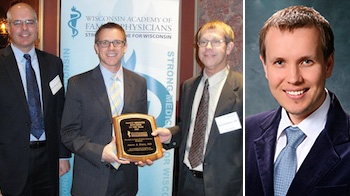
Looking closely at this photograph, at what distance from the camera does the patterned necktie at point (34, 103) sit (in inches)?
112

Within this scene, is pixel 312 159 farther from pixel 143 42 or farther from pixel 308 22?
pixel 143 42

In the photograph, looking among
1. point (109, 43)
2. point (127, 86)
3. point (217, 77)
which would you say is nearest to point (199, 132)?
point (217, 77)

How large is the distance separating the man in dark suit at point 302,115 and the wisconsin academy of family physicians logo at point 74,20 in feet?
6.08

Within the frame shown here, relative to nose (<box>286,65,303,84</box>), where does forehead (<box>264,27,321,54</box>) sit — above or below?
above

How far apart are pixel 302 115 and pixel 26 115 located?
1.97 m

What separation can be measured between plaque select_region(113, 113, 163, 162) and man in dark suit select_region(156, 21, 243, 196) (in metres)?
0.10

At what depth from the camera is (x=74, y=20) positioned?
313 cm

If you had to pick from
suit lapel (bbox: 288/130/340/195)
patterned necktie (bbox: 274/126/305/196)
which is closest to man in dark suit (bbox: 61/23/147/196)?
patterned necktie (bbox: 274/126/305/196)

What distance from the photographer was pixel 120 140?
8.26 ft

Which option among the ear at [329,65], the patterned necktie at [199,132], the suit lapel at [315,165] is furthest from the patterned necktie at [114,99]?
the ear at [329,65]

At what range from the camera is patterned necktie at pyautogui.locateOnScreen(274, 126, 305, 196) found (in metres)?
1.71

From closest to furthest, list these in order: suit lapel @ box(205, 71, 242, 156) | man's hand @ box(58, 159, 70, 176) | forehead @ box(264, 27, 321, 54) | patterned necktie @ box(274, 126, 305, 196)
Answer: forehead @ box(264, 27, 321, 54), patterned necktie @ box(274, 126, 305, 196), suit lapel @ box(205, 71, 242, 156), man's hand @ box(58, 159, 70, 176)

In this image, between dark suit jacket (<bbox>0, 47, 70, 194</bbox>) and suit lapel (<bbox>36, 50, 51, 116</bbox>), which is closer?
dark suit jacket (<bbox>0, 47, 70, 194</bbox>)

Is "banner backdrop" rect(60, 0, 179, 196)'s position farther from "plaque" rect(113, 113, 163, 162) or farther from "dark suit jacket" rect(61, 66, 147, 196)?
"plaque" rect(113, 113, 163, 162)
